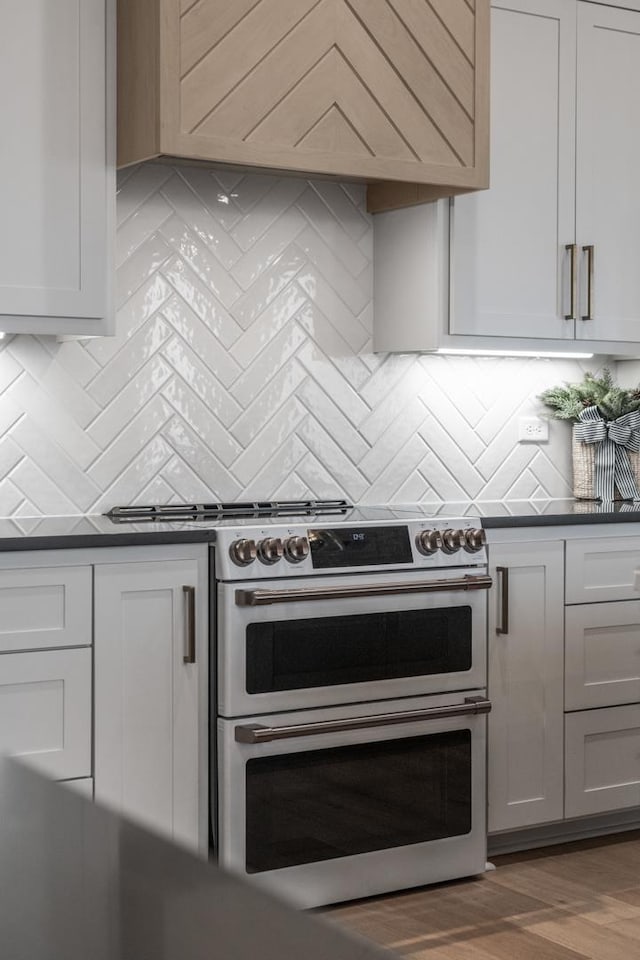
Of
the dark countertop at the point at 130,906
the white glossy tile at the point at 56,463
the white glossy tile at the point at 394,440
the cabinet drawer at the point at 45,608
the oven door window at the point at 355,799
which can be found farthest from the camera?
the white glossy tile at the point at 394,440

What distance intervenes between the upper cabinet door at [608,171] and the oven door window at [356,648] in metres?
1.14

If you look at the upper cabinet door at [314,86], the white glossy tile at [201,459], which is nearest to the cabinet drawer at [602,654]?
the white glossy tile at [201,459]

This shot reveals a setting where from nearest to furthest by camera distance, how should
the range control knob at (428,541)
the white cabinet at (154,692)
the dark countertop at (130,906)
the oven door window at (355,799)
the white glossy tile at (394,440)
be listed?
1. the dark countertop at (130,906)
2. the white cabinet at (154,692)
3. the oven door window at (355,799)
4. the range control knob at (428,541)
5. the white glossy tile at (394,440)

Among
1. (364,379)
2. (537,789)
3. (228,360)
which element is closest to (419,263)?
(364,379)

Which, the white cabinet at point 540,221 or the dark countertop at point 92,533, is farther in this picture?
the white cabinet at point 540,221

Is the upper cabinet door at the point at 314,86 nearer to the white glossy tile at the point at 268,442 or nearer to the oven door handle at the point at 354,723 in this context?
the white glossy tile at the point at 268,442

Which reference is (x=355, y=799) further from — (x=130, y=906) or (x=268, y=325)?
(x=130, y=906)

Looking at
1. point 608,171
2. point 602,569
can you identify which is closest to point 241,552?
point 602,569

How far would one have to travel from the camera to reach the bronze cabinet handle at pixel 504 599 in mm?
3236

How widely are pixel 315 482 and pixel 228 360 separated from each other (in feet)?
1.43

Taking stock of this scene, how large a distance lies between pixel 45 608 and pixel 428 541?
943 mm

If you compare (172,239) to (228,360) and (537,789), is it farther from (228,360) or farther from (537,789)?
(537,789)

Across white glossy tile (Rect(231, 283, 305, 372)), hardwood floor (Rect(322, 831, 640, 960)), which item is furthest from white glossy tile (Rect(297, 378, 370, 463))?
hardwood floor (Rect(322, 831, 640, 960))

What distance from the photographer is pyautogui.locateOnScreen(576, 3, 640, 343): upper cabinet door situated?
146 inches
